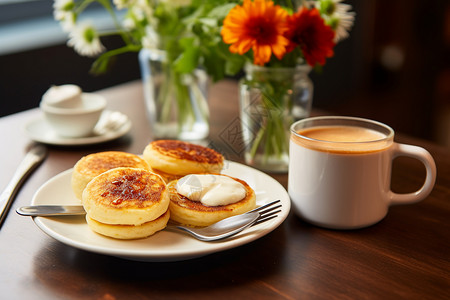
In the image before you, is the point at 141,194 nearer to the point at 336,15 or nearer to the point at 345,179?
the point at 345,179

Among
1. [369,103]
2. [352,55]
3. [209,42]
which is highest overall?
[209,42]

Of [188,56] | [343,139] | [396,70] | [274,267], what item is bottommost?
[396,70]

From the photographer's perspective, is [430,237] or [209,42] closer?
[430,237]

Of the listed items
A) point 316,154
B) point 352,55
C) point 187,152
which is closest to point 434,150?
point 316,154

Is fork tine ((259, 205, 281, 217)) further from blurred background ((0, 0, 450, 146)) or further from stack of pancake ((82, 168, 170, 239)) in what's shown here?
blurred background ((0, 0, 450, 146))

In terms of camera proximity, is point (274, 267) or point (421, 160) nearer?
point (274, 267)

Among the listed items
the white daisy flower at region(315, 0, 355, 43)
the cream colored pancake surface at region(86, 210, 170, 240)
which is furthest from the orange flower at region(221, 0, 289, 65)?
the cream colored pancake surface at region(86, 210, 170, 240)

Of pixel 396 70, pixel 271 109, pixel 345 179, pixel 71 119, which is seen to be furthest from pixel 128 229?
pixel 396 70

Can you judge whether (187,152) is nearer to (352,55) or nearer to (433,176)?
(433,176)
